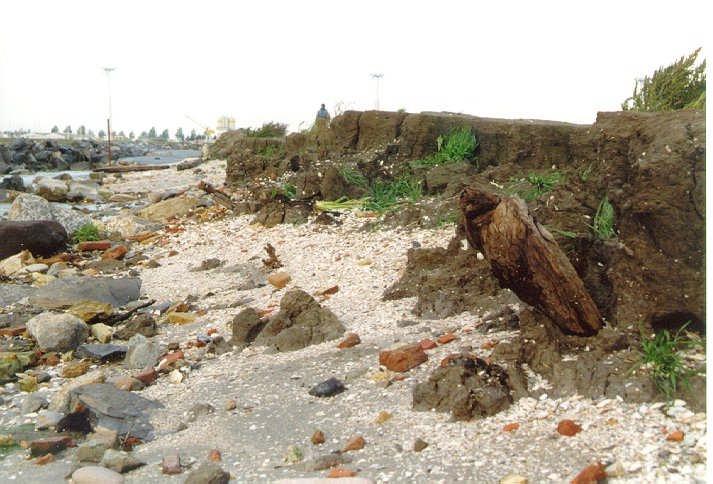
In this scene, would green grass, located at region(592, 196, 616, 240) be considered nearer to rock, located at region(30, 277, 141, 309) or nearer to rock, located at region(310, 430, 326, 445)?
rock, located at region(310, 430, 326, 445)

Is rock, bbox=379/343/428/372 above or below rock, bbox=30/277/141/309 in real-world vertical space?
above

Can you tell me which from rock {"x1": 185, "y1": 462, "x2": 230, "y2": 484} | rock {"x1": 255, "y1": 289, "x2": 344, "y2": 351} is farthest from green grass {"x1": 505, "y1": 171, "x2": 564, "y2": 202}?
rock {"x1": 185, "y1": 462, "x2": 230, "y2": 484}

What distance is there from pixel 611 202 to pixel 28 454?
11.2 feet

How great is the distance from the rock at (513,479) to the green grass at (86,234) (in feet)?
30.3

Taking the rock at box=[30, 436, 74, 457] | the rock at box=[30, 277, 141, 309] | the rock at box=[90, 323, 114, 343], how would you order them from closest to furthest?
the rock at box=[30, 436, 74, 457] < the rock at box=[90, 323, 114, 343] < the rock at box=[30, 277, 141, 309]

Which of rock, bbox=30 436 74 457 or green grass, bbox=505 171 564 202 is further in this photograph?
green grass, bbox=505 171 564 202

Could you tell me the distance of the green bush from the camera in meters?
7.65

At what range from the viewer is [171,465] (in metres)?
3.74

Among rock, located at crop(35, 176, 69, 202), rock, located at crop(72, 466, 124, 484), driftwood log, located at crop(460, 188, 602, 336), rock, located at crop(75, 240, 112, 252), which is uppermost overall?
driftwood log, located at crop(460, 188, 602, 336)

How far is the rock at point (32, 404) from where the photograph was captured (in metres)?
4.89

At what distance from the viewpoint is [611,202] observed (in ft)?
14.2

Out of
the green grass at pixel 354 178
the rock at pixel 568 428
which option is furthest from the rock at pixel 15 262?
the rock at pixel 568 428

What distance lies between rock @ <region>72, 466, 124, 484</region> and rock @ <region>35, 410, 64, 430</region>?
900mm

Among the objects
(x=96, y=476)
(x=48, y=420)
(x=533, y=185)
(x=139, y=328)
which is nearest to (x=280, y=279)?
(x=139, y=328)
